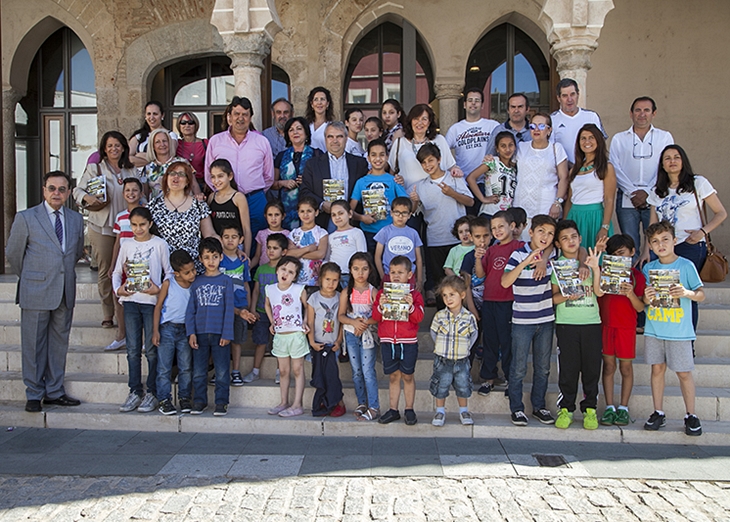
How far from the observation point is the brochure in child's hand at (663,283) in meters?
4.73

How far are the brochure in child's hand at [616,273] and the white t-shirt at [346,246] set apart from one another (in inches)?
80.0

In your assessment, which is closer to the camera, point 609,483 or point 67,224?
point 609,483

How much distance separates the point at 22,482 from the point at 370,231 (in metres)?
3.45

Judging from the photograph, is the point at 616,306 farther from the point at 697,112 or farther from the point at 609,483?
the point at 697,112

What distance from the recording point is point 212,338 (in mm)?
5355

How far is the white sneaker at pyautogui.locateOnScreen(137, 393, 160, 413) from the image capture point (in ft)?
17.7

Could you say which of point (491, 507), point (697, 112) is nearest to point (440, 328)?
point (491, 507)

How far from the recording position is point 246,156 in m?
6.28

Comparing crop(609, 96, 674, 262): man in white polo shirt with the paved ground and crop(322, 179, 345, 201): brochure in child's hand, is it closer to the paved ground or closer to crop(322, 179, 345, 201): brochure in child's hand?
the paved ground

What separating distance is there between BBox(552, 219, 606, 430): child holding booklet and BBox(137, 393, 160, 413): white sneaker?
10.9 ft

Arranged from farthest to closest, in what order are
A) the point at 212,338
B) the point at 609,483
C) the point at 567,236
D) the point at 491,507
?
the point at 212,338
the point at 567,236
the point at 609,483
the point at 491,507

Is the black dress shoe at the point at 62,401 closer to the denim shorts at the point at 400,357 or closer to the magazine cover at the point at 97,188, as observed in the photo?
the magazine cover at the point at 97,188

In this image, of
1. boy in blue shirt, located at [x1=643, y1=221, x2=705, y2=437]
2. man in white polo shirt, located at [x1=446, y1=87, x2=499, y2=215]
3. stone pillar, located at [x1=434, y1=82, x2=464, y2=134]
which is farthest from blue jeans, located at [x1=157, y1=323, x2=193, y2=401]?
stone pillar, located at [x1=434, y1=82, x2=464, y2=134]

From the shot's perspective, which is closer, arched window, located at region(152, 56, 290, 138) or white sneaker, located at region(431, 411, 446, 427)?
white sneaker, located at region(431, 411, 446, 427)
